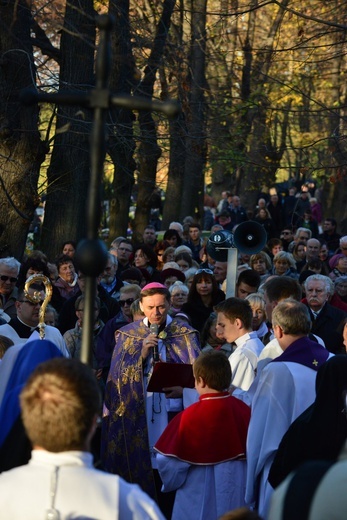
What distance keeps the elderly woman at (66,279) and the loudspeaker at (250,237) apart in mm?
1983

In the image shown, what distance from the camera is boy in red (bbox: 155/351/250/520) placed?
7.23 metres

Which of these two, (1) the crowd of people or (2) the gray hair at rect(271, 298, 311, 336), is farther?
(2) the gray hair at rect(271, 298, 311, 336)

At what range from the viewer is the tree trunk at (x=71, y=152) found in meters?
15.4

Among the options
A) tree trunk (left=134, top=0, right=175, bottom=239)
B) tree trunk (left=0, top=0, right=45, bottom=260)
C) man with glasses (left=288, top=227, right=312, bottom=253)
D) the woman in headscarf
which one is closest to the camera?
the woman in headscarf

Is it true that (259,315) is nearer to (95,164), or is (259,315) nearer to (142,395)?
(142,395)

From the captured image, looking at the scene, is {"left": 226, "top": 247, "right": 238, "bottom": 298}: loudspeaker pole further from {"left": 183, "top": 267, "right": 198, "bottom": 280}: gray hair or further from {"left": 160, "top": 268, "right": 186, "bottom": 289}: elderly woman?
{"left": 183, "top": 267, "right": 198, "bottom": 280}: gray hair

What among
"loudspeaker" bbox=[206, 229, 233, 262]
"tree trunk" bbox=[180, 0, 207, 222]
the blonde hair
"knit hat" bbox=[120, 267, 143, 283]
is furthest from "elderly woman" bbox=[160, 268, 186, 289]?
the blonde hair

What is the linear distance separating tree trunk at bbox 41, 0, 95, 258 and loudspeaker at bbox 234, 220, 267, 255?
2606 mm

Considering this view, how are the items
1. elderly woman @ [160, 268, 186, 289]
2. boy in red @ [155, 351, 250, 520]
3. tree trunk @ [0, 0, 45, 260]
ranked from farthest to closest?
tree trunk @ [0, 0, 45, 260] < elderly woman @ [160, 268, 186, 289] < boy in red @ [155, 351, 250, 520]

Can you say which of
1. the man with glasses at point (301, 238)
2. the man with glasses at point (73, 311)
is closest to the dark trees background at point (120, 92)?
the man with glasses at point (301, 238)

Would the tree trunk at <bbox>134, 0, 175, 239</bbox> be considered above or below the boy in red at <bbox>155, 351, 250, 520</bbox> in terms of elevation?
above

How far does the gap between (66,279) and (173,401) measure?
4.58 m

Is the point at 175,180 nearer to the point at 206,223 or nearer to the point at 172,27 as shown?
the point at 206,223

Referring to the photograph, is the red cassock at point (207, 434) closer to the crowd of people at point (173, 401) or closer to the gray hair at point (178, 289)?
the crowd of people at point (173, 401)
